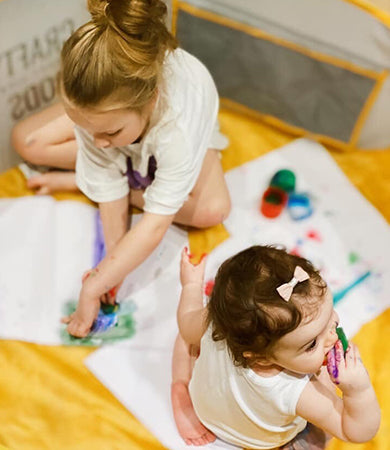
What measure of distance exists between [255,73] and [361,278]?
1.38 feet

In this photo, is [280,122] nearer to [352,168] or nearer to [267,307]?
[352,168]

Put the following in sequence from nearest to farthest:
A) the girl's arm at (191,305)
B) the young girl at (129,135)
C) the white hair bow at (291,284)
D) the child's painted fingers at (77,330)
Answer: the white hair bow at (291,284) → the young girl at (129,135) → the girl's arm at (191,305) → the child's painted fingers at (77,330)

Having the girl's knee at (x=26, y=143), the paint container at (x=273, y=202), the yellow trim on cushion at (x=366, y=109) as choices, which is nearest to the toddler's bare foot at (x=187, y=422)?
the paint container at (x=273, y=202)

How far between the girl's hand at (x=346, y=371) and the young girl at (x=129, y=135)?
338mm

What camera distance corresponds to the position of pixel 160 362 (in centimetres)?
101

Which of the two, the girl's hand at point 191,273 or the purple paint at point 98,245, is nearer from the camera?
the girl's hand at point 191,273

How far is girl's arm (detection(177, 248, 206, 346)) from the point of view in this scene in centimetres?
89

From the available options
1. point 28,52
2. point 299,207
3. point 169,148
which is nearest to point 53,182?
point 28,52

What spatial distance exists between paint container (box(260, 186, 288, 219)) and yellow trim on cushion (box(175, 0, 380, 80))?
0.24m

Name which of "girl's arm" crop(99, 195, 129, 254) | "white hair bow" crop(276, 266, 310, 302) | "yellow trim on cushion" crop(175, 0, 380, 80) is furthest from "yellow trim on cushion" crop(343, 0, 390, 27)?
"white hair bow" crop(276, 266, 310, 302)

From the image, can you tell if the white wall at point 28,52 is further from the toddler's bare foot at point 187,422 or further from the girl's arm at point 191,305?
the toddler's bare foot at point 187,422

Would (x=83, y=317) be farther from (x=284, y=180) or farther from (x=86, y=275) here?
(x=284, y=180)

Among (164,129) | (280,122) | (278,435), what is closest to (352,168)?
(280,122)

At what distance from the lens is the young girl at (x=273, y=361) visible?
2.22 feet
